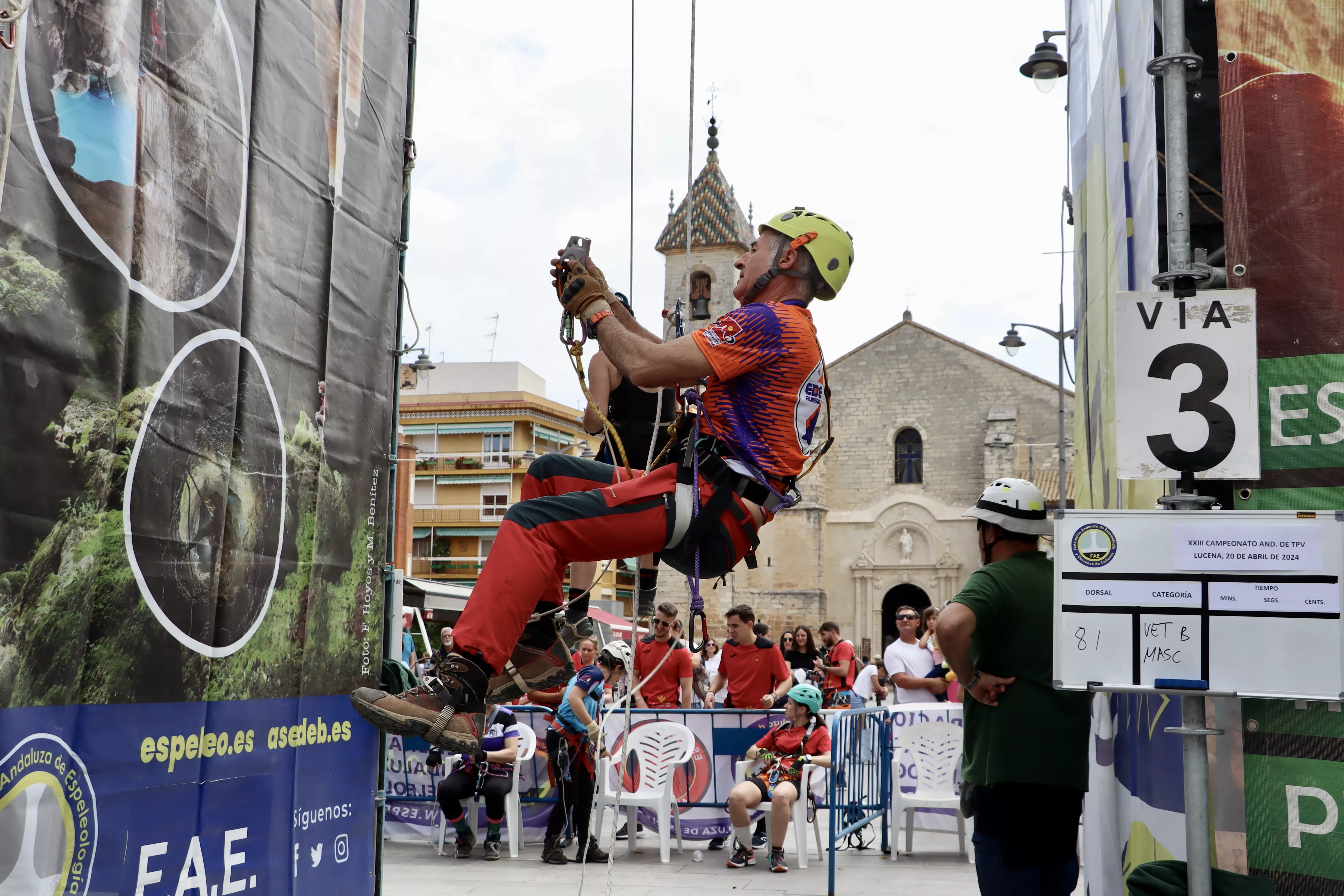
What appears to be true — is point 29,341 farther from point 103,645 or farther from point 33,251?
point 103,645

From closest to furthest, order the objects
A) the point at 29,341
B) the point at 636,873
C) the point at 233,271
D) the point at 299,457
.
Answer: the point at 29,341 < the point at 233,271 < the point at 299,457 < the point at 636,873

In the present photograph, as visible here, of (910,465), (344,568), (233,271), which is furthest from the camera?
(910,465)

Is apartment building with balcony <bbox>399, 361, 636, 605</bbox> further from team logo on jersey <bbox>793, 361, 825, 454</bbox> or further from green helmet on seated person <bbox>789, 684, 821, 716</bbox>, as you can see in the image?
team logo on jersey <bbox>793, 361, 825, 454</bbox>

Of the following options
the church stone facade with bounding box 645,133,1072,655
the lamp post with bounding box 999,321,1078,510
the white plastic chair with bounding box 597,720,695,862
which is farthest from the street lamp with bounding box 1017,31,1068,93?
the church stone facade with bounding box 645,133,1072,655

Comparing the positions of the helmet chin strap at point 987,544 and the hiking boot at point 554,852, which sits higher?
the helmet chin strap at point 987,544

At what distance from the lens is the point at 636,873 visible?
30.3 feet

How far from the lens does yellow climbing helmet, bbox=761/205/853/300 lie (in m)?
4.11

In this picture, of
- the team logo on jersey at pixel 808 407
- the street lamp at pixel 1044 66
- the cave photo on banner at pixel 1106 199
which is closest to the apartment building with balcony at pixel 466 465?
the street lamp at pixel 1044 66

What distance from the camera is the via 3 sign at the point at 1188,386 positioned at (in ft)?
11.2

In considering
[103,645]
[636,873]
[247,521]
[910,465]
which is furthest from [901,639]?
[910,465]

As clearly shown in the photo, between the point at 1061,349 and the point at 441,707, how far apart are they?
22.7 ft

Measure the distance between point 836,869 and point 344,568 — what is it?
18.0 feet

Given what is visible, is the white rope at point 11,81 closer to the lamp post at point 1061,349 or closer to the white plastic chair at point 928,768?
the lamp post at point 1061,349

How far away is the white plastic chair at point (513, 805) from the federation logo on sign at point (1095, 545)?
7544 millimetres
